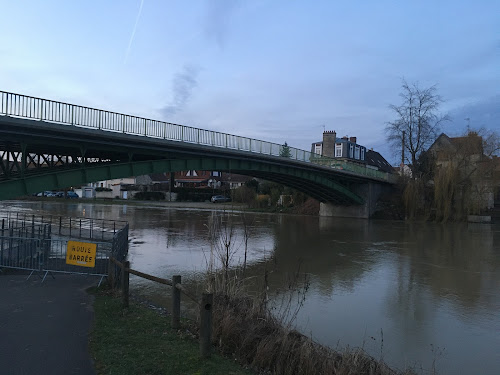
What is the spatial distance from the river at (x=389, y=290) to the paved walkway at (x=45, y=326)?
202cm

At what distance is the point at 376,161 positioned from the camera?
279 feet

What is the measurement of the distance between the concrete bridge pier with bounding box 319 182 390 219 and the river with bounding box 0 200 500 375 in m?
25.0

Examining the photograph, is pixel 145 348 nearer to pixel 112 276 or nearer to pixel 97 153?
pixel 112 276

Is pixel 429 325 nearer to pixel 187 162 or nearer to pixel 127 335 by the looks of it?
pixel 127 335

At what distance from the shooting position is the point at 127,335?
573 cm

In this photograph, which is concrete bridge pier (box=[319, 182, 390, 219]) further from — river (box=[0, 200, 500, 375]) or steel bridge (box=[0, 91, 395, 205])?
river (box=[0, 200, 500, 375])

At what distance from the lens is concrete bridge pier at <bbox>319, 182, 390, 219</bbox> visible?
4653cm

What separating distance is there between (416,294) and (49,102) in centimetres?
1633

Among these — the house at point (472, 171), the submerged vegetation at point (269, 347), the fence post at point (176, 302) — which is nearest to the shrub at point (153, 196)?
the house at point (472, 171)

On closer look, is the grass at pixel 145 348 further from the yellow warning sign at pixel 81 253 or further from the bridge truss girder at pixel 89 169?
the bridge truss girder at pixel 89 169

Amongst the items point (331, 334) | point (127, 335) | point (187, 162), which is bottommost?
point (331, 334)

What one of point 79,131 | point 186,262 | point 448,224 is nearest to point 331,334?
point 186,262

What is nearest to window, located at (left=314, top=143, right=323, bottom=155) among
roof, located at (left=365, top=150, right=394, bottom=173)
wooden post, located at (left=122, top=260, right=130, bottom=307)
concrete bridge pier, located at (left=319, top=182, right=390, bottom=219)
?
roof, located at (left=365, top=150, right=394, bottom=173)

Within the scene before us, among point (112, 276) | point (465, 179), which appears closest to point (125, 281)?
point (112, 276)
